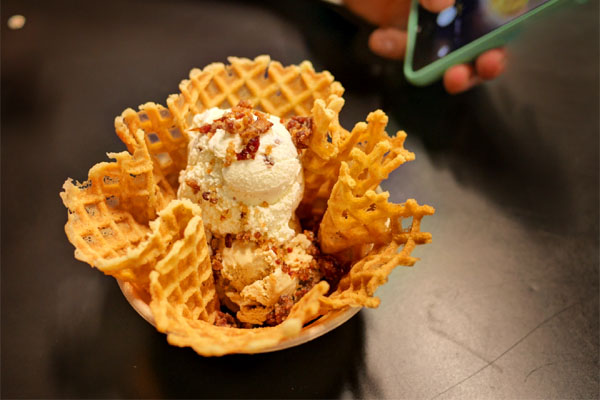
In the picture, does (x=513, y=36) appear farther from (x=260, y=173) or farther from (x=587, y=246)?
(x=260, y=173)

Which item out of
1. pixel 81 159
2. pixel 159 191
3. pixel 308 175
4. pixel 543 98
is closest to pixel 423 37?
pixel 543 98

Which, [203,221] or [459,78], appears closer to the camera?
[203,221]

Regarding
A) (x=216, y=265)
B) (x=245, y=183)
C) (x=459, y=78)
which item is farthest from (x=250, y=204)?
(x=459, y=78)

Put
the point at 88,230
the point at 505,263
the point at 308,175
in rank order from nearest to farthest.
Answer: the point at 88,230 → the point at 308,175 → the point at 505,263

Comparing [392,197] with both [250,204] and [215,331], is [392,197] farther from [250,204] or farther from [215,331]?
[215,331]

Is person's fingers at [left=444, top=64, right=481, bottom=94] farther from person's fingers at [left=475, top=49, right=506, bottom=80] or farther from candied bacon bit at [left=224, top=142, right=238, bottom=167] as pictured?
candied bacon bit at [left=224, top=142, right=238, bottom=167]

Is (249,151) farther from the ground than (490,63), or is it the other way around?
(249,151)

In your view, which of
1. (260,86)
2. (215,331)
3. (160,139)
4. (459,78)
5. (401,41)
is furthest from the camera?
(401,41)

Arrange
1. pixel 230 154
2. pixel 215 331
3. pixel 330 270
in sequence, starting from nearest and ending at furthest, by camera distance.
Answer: pixel 215 331 → pixel 230 154 → pixel 330 270

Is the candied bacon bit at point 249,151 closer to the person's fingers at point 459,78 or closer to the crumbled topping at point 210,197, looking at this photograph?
the crumbled topping at point 210,197
